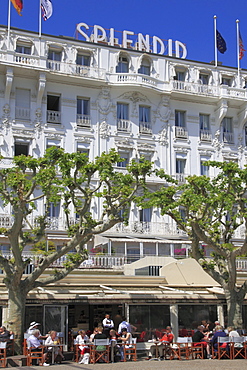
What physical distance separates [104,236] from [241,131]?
13.9m

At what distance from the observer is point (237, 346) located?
1969cm

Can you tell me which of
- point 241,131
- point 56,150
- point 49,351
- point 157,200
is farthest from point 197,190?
point 241,131

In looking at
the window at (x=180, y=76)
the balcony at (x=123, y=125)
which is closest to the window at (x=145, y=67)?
the window at (x=180, y=76)

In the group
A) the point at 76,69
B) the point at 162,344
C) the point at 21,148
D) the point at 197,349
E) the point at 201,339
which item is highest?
the point at 76,69

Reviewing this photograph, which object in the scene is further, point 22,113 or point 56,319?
point 22,113

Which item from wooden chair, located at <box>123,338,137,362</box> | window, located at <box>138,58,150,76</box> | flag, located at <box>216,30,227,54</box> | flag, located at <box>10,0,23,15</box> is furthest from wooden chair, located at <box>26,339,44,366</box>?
flag, located at <box>216,30,227,54</box>

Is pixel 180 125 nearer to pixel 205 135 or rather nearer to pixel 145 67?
pixel 205 135

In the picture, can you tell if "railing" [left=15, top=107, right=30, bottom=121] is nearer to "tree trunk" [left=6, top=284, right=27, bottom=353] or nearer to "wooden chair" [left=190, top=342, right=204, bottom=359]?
"tree trunk" [left=6, top=284, right=27, bottom=353]

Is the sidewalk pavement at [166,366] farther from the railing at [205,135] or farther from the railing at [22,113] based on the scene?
the railing at [205,135]

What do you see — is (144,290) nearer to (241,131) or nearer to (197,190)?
(197,190)

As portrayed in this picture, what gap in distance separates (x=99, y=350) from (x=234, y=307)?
6.67 meters

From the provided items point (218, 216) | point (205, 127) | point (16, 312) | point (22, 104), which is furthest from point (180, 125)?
point (16, 312)

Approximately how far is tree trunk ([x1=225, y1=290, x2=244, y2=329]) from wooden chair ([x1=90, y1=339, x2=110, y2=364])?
6.10 metres

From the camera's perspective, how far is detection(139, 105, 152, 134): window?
37.2m
